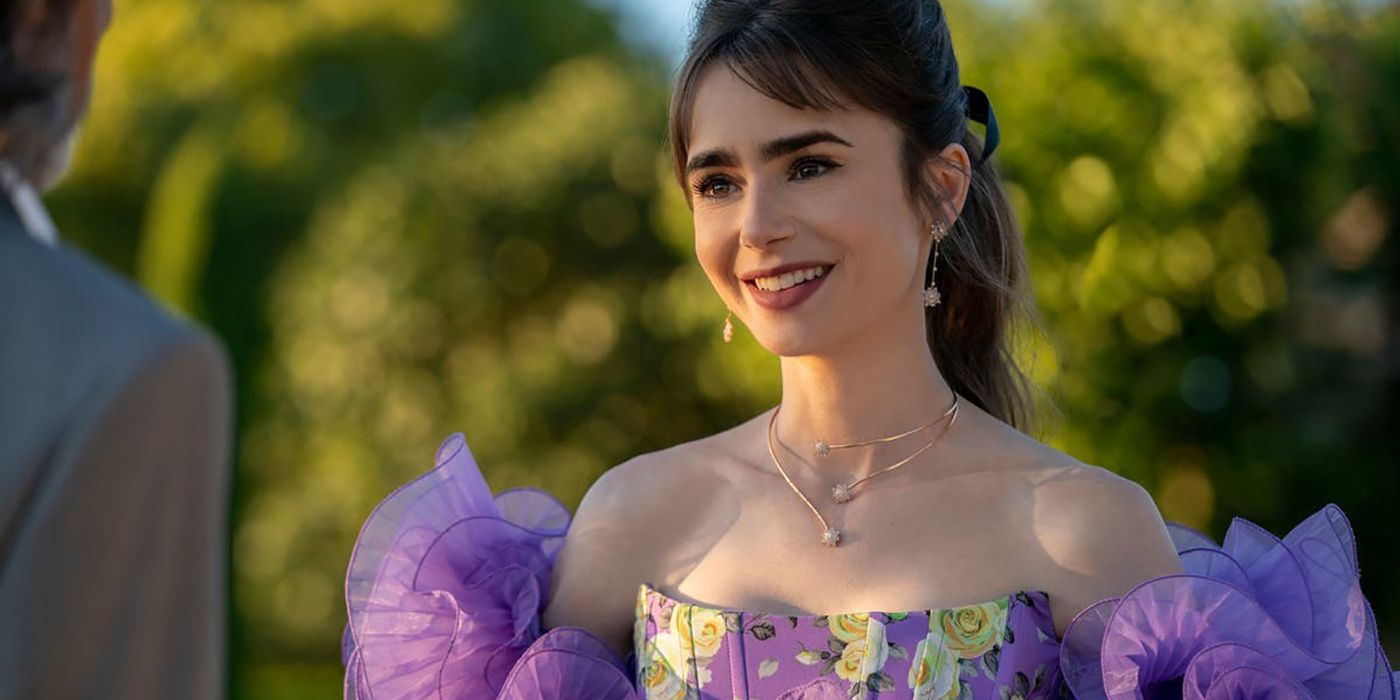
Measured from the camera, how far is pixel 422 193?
12.9 meters

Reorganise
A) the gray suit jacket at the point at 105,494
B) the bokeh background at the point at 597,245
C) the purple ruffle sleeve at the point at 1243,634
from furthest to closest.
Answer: the bokeh background at the point at 597,245 → the purple ruffle sleeve at the point at 1243,634 → the gray suit jacket at the point at 105,494

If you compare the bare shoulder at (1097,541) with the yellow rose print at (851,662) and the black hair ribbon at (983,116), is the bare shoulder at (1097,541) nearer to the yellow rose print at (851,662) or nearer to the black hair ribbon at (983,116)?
the yellow rose print at (851,662)

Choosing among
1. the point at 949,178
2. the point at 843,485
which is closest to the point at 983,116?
the point at 949,178

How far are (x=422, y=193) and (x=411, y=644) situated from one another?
10400mm

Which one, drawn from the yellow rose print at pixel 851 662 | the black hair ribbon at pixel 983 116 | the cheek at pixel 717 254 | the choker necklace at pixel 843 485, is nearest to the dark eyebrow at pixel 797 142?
the cheek at pixel 717 254

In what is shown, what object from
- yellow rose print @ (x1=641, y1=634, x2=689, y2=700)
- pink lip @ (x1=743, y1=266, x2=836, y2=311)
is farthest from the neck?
yellow rose print @ (x1=641, y1=634, x2=689, y2=700)

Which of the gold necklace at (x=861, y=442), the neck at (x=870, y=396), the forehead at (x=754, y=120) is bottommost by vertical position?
the gold necklace at (x=861, y=442)

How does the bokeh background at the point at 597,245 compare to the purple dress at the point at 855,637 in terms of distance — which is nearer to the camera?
the purple dress at the point at 855,637

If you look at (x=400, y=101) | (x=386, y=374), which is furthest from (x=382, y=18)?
(x=386, y=374)

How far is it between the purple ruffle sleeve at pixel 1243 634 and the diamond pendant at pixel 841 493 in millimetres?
415

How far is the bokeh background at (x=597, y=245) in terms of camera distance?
24.5 feet

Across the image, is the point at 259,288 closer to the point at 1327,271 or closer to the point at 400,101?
the point at 400,101

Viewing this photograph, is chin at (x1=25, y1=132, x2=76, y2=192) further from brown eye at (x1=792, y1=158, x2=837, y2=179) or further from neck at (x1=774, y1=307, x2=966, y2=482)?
neck at (x1=774, y1=307, x2=966, y2=482)

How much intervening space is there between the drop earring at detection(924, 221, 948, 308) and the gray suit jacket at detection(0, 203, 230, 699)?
1.71 metres
